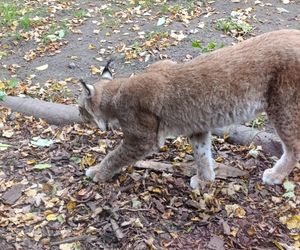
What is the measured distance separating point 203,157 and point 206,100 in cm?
63

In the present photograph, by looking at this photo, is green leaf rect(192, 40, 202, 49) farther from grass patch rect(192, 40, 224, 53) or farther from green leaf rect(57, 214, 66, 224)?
green leaf rect(57, 214, 66, 224)

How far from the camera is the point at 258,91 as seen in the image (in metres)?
4.46

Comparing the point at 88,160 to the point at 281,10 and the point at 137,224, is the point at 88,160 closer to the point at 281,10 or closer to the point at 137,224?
the point at 137,224

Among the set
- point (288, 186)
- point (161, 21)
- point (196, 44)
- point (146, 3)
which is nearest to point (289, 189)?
point (288, 186)

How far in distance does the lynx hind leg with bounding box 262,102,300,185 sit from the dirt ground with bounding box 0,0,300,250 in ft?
0.32

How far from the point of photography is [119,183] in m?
4.96

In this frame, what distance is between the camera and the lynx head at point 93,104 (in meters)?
5.04

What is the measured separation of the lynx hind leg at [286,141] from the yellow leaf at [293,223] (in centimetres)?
50

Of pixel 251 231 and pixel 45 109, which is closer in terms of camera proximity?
pixel 251 231

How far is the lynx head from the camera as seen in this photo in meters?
5.04

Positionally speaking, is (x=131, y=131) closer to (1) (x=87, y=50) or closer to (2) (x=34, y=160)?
(2) (x=34, y=160)

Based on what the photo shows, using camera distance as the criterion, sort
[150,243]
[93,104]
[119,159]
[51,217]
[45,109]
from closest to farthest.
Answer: [150,243]
[51,217]
[119,159]
[93,104]
[45,109]

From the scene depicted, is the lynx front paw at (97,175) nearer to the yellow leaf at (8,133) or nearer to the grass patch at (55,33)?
the yellow leaf at (8,133)

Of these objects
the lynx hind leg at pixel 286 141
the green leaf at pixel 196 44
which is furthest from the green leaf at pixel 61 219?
the green leaf at pixel 196 44
